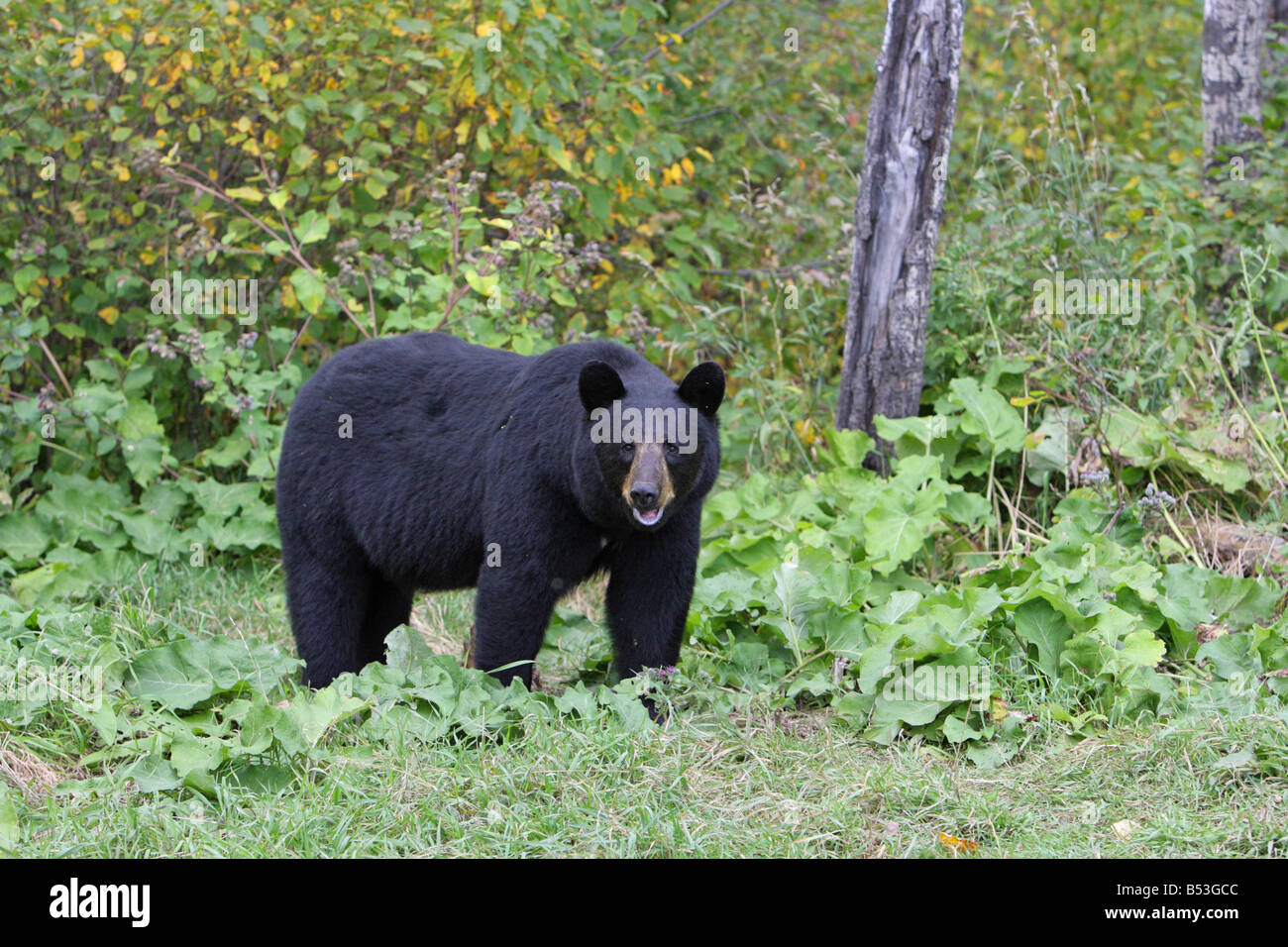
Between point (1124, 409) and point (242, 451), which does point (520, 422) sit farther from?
point (1124, 409)

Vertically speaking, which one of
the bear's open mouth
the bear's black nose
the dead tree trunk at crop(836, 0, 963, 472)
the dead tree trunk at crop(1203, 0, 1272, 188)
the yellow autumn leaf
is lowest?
the yellow autumn leaf

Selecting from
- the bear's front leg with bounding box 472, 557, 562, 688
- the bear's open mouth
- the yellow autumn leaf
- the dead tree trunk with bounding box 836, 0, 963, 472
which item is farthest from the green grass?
the dead tree trunk with bounding box 836, 0, 963, 472

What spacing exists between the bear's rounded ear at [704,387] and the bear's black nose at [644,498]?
1.37ft

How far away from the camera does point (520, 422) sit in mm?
4570

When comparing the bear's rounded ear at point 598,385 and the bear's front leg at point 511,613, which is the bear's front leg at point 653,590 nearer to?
the bear's front leg at point 511,613

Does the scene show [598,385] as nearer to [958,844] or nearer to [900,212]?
[958,844]

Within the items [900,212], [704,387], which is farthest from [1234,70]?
[704,387]

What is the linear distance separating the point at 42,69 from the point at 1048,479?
17.0 feet

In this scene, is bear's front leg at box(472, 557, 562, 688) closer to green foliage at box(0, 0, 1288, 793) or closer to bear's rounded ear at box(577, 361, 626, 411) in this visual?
green foliage at box(0, 0, 1288, 793)

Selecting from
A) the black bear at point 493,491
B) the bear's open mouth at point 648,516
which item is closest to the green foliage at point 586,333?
the black bear at point 493,491

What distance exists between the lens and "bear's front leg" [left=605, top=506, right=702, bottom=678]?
4.50 m

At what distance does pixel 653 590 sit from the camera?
4.54 m

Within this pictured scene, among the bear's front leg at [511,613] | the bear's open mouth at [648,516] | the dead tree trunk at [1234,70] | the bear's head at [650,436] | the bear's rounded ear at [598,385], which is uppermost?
the dead tree trunk at [1234,70]

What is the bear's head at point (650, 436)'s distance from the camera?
13.8 ft
